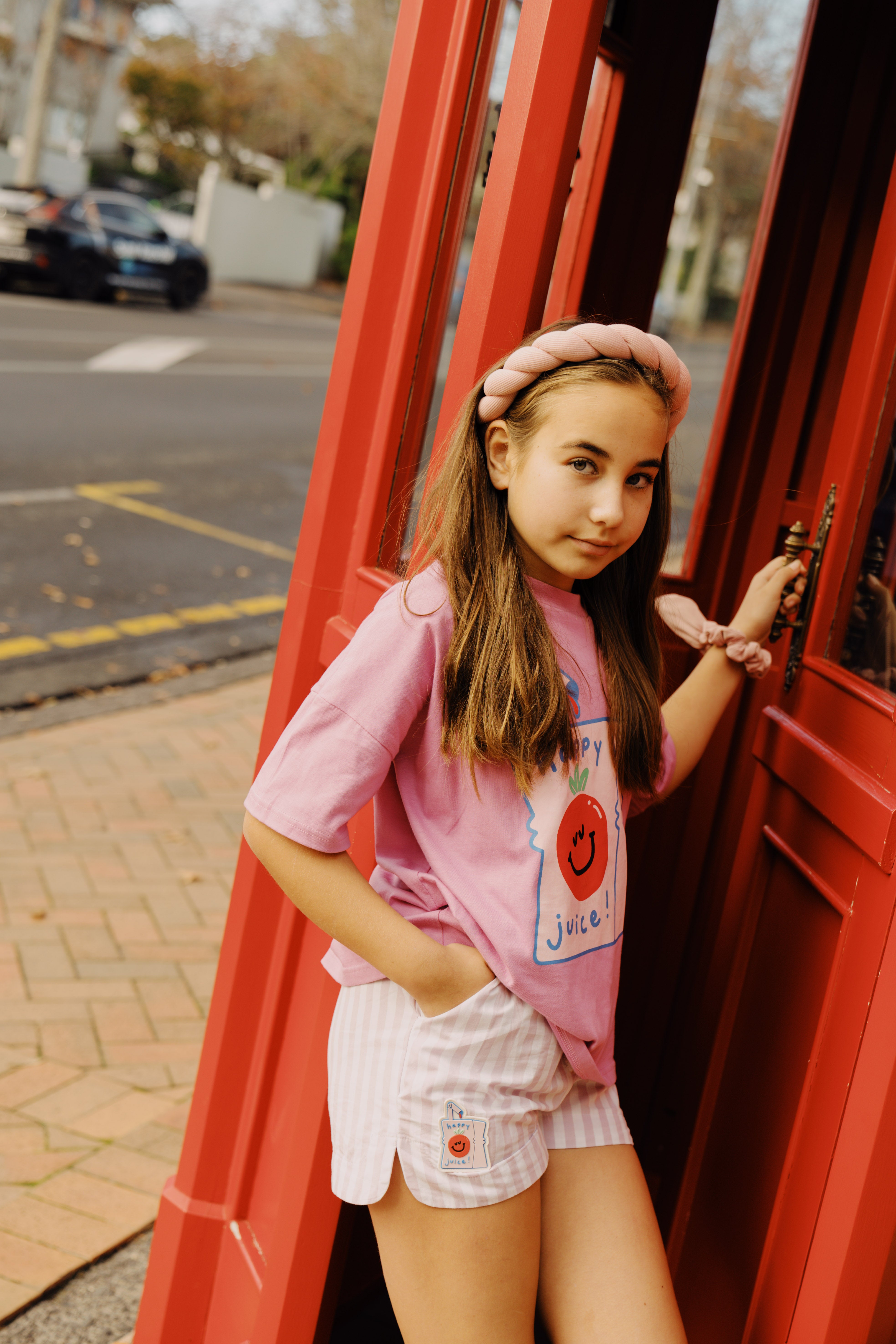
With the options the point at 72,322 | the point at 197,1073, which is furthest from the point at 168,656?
the point at 72,322

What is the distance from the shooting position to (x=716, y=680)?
5.86 ft

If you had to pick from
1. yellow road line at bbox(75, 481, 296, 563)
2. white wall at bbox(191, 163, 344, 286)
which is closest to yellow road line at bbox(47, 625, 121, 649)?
yellow road line at bbox(75, 481, 296, 563)

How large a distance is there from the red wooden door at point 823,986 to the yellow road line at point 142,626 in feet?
14.1

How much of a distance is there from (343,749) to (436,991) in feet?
0.96

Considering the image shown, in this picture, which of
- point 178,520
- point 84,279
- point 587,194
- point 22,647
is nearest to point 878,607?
point 587,194

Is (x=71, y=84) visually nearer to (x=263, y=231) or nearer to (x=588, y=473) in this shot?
(x=263, y=231)

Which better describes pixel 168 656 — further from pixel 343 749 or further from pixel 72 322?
pixel 72 322

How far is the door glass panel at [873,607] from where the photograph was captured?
1.68 m

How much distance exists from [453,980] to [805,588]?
2.45ft

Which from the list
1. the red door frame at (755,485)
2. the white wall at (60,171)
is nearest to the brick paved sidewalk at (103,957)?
the red door frame at (755,485)

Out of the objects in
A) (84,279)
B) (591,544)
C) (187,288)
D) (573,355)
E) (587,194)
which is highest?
(187,288)

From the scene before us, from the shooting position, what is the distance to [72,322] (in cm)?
1588

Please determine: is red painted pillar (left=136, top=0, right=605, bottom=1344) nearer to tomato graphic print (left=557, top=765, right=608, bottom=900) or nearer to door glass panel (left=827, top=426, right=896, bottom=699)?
tomato graphic print (left=557, top=765, right=608, bottom=900)

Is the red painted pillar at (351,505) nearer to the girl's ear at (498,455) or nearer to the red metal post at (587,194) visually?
the girl's ear at (498,455)
